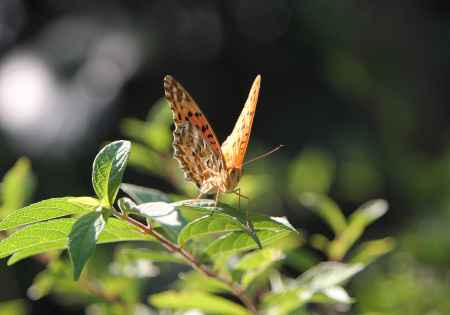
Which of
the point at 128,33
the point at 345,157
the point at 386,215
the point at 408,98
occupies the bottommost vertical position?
the point at 386,215

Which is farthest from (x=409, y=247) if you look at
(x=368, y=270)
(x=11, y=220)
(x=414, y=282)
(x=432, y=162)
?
(x=11, y=220)

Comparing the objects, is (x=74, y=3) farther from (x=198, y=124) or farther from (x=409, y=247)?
(x=198, y=124)

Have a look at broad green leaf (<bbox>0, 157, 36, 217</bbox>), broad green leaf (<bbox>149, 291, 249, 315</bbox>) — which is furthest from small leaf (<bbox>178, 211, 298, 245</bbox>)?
broad green leaf (<bbox>0, 157, 36, 217</bbox>)

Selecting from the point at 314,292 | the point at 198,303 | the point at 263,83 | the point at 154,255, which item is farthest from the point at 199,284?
the point at 263,83

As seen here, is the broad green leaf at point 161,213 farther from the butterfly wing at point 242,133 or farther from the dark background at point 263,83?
the dark background at point 263,83

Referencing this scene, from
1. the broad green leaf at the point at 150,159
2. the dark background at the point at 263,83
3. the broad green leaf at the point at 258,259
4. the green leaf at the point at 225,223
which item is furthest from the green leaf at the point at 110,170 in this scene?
the dark background at the point at 263,83

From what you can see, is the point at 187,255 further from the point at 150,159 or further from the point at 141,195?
the point at 150,159

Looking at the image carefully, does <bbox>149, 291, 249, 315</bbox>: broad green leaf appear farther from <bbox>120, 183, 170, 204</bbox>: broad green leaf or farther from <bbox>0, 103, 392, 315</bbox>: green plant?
<bbox>120, 183, 170, 204</bbox>: broad green leaf
